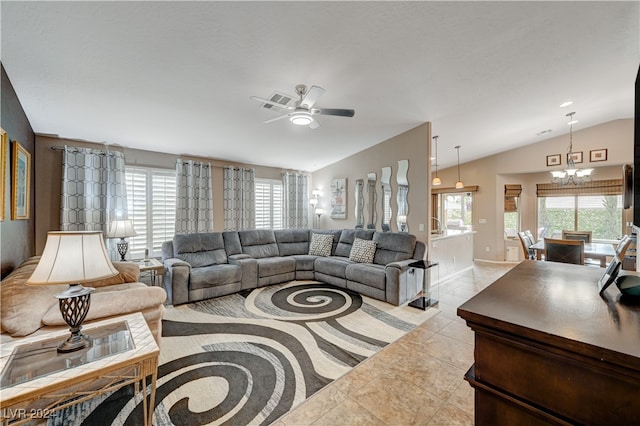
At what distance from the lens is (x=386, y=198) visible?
512 centimetres

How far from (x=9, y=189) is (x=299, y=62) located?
2.93 metres

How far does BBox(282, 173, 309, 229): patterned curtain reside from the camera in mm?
6457

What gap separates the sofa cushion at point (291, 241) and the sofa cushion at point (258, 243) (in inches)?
5.5

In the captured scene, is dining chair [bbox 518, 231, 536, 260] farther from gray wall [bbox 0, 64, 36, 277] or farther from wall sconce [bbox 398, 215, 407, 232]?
gray wall [bbox 0, 64, 36, 277]

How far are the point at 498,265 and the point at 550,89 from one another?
459 cm

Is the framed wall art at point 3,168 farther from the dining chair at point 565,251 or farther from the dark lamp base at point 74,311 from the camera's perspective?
the dining chair at point 565,251

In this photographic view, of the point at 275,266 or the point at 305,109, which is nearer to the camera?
the point at 305,109

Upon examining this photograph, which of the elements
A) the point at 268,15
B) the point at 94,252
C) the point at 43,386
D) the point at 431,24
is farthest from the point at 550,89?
the point at 43,386

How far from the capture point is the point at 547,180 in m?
7.12

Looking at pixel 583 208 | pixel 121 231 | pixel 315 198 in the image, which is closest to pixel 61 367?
pixel 121 231

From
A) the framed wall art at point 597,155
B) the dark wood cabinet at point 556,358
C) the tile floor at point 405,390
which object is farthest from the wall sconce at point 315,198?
the framed wall art at point 597,155

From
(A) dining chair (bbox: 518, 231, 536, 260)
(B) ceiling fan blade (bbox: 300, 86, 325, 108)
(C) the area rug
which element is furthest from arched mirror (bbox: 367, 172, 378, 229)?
(B) ceiling fan blade (bbox: 300, 86, 325, 108)

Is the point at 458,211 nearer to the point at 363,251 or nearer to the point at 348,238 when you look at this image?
the point at 348,238

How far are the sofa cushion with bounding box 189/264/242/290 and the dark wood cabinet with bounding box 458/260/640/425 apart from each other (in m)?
3.83
